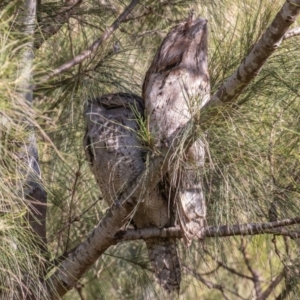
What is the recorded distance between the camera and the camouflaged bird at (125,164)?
8.30 ft

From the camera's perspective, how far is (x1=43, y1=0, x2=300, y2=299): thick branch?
1.84 metres

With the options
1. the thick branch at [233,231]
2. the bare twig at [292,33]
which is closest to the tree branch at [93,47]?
the thick branch at [233,231]

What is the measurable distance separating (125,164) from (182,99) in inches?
11.9

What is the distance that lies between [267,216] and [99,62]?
2.75 feet

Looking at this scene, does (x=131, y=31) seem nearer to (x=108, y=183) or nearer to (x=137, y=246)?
(x=108, y=183)

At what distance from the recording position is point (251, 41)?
88.7 inches

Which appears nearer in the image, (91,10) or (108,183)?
(108,183)

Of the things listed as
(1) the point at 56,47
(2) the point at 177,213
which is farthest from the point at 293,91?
(1) the point at 56,47

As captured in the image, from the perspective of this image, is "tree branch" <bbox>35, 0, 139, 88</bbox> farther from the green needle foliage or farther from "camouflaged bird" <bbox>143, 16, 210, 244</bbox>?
"camouflaged bird" <bbox>143, 16, 210, 244</bbox>

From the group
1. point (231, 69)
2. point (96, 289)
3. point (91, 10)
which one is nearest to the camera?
point (231, 69)

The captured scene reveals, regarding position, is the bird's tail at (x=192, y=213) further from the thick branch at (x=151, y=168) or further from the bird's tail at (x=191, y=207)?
the thick branch at (x=151, y=168)

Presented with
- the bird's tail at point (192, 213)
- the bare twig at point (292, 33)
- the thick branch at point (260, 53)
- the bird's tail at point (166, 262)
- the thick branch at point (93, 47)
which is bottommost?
the bird's tail at point (166, 262)

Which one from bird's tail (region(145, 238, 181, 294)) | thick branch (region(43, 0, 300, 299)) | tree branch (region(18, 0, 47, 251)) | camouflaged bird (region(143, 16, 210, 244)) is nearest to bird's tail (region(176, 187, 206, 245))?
Result: camouflaged bird (region(143, 16, 210, 244))

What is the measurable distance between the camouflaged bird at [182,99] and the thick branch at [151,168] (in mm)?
75
